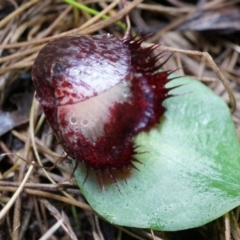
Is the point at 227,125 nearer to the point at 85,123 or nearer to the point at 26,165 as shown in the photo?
the point at 85,123

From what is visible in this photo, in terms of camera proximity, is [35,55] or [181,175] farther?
[35,55]

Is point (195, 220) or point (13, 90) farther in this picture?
point (13, 90)

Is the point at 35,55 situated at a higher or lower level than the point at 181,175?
higher

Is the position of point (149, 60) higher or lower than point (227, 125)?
higher

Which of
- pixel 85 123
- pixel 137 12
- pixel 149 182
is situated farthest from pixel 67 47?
pixel 137 12

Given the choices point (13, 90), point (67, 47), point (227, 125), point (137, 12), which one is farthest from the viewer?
point (137, 12)

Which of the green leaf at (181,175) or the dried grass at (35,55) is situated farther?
the dried grass at (35,55)

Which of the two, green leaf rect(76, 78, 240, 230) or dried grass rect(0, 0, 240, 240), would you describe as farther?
dried grass rect(0, 0, 240, 240)

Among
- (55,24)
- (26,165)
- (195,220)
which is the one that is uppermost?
(55,24)
